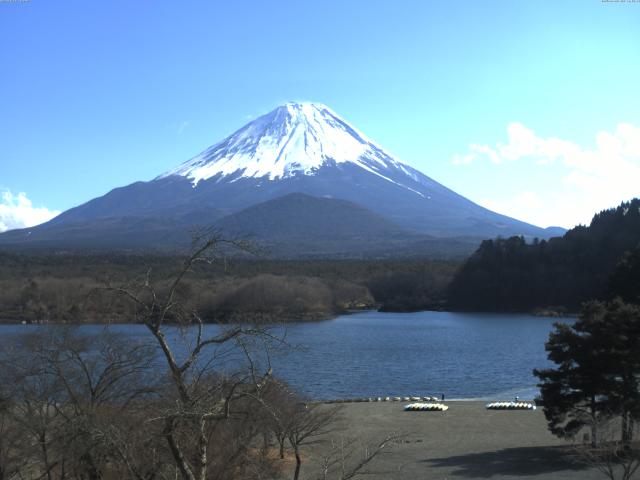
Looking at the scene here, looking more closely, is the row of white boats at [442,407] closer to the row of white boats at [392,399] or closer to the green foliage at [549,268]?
the row of white boats at [392,399]

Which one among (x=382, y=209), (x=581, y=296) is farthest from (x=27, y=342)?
(x=382, y=209)

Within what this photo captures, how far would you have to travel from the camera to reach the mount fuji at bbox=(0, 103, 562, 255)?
9738 centimetres

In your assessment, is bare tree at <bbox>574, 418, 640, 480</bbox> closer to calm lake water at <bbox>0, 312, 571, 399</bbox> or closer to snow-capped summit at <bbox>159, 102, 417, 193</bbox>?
calm lake water at <bbox>0, 312, 571, 399</bbox>

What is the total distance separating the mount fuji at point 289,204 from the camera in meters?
97.4

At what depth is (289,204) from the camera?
360 feet

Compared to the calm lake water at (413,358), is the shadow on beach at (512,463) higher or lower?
higher

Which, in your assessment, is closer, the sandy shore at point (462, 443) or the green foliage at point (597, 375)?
the sandy shore at point (462, 443)

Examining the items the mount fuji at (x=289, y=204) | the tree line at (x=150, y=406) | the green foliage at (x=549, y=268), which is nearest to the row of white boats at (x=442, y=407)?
the tree line at (x=150, y=406)

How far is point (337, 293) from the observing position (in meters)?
59.6

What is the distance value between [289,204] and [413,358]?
8099 centimetres

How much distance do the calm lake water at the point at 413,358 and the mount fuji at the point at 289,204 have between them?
46.2 metres

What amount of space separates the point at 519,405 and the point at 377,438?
553 centimetres

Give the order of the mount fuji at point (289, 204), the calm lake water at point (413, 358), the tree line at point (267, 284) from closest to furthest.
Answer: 1. the calm lake water at point (413, 358)
2. the tree line at point (267, 284)
3. the mount fuji at point (289, 204)

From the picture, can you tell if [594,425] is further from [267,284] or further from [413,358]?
[267,284]
